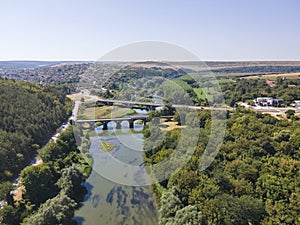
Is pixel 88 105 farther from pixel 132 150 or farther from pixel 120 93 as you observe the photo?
pixel 132 150

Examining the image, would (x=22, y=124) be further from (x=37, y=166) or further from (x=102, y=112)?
(x=102, y=112)

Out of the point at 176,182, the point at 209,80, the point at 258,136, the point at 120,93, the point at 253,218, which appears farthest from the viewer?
the point at 209,80

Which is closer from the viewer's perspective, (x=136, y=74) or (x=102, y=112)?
(x=136, y=74)

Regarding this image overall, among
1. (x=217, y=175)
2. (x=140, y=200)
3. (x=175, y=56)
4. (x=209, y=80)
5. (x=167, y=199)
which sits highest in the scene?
(x=175, y=56)

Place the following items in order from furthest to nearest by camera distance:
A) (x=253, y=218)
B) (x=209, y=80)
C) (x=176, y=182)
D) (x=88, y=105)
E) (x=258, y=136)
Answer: (x=209, y=80) < (x=88, y=105) < (x=258, y=136) < (x=176, y=182) < (x=253, y=218)

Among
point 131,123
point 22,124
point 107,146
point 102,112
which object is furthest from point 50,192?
point 102,112

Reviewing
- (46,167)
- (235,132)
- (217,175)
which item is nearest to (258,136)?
(235,132)
